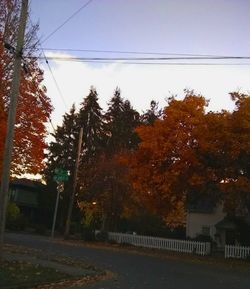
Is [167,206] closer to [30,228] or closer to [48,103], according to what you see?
[48,103]

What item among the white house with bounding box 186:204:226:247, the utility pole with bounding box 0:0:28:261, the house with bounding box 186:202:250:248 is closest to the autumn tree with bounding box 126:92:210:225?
the house with bounding box 186:202:250:248

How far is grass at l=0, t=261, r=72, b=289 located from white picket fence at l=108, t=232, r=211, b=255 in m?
23.4

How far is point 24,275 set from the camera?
15.9 metres

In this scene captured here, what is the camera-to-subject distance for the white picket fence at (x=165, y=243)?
133ft

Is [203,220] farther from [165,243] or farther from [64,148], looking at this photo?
[64,148]

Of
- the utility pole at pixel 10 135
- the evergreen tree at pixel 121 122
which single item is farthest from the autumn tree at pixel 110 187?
the utility pole at pixel 10 135

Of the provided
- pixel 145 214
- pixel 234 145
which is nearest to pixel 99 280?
pixel 234 145

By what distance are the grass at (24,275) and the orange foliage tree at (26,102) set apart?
390 inches

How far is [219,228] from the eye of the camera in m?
53.3

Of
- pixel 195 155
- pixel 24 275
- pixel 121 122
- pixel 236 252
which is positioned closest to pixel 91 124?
pixel 121 122

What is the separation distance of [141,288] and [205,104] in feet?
68.1

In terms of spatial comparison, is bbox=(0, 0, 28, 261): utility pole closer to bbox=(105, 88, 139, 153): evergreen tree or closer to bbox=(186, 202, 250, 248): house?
bbox=(186, 202, 250, 248): house

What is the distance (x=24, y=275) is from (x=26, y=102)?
13.3 m

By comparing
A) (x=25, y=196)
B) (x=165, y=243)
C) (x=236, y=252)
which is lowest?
(x=236, y=252)
